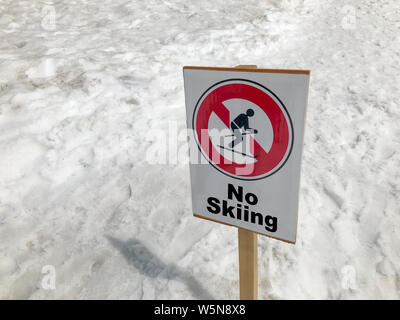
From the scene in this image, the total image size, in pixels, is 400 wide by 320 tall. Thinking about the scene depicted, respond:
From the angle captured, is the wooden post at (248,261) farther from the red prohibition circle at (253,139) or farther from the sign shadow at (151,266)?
the sign shadow at (151,266)

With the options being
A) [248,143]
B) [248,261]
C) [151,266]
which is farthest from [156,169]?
[248,143]

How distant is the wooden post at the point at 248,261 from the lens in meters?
1.55

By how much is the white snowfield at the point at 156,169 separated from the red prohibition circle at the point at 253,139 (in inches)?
43.5

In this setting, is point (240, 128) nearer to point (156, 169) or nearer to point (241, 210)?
point (241, 210)

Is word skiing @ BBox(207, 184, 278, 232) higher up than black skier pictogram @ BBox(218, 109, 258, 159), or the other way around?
black skier pictogram @ BBox(218, 109, 258, 159)

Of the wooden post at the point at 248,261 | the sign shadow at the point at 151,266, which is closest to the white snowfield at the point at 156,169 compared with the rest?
the sign shadow at the point at 151,266

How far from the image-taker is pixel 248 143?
4.38ft

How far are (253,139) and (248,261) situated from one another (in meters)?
0.66

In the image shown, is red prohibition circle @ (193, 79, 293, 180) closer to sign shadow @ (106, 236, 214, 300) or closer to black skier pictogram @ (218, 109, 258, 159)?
black skier pictogram @ (218, 109, 258, 159)

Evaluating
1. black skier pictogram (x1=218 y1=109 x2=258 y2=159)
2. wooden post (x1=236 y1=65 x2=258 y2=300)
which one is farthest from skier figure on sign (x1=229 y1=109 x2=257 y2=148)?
wooden post (x1=236 y1=65 x2=258 y2=300)

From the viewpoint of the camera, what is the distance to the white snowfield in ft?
7.23

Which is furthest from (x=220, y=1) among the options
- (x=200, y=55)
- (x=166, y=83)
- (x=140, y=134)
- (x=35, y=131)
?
(x=35, y=131)
